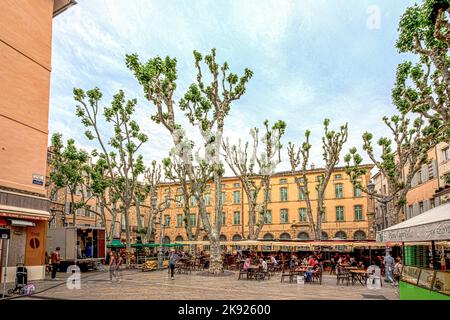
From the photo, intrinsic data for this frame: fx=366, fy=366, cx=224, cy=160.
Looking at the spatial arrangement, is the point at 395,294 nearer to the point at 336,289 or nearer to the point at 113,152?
the point at 336,289

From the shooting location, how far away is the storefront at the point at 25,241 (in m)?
15.0

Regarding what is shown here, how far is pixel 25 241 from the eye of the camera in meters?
16.2

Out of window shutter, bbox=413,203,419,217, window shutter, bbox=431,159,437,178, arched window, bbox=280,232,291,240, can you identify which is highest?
window shutter, bbox=431,159,437,178

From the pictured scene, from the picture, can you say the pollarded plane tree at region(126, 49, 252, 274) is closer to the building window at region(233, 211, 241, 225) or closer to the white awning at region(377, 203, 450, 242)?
the white awning at region(377, 203, 450, 242)

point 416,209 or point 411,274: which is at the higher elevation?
point 416,209

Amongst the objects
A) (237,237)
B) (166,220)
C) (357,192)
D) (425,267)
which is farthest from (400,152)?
(166,220)

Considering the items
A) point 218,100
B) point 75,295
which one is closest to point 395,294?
point 75,295

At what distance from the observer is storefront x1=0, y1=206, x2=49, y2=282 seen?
591 inches

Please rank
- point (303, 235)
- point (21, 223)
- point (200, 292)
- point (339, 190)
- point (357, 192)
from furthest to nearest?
point (303, 235), point (339, 190), point (357, 192), point (21, 223), point (200, 292)

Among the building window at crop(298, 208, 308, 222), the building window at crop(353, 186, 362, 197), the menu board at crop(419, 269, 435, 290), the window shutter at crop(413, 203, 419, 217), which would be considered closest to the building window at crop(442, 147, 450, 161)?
the window shutter at crop(413, 203, 419, 217)

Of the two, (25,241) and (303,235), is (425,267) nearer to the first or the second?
(25,241)

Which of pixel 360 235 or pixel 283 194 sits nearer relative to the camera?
pixel 360 235

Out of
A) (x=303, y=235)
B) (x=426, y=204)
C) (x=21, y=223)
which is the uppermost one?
(x=426, y=204)

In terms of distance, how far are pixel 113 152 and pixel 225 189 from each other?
914 inches
